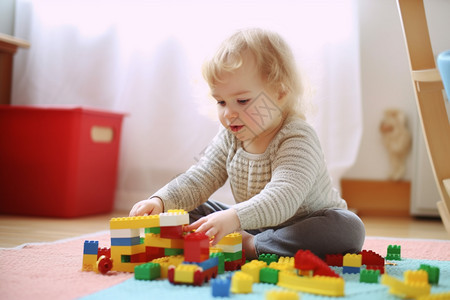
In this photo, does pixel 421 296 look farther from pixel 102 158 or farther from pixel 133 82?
pixel 133 82

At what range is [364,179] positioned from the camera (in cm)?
186

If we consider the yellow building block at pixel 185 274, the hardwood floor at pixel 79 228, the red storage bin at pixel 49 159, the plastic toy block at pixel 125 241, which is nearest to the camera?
the yellow building block at pixel 185 274

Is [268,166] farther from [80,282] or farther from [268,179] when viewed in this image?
[80,282]

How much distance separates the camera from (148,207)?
3.04 feet

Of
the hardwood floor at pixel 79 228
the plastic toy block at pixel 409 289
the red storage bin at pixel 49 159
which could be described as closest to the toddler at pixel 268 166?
the plastic toy block at pixel 409 289

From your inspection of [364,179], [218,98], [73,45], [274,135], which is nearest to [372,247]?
[274,135]

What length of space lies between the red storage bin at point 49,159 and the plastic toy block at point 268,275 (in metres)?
1.00

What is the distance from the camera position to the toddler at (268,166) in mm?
864

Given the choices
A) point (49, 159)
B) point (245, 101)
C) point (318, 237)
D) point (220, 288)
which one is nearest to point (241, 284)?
point (220, 288)

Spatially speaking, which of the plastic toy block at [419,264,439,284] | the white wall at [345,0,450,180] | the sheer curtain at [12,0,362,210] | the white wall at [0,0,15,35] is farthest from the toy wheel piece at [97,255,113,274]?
the white wall at [0,0,15,35]

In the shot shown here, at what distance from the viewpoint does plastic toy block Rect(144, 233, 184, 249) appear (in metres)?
0.79

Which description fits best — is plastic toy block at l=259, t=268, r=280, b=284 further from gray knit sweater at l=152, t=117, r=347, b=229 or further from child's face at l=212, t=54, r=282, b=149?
child's face at l=212, t=54, r=282, b=149

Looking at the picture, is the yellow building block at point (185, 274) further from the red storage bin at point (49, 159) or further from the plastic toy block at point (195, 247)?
the red storage bin at point (49, 159)

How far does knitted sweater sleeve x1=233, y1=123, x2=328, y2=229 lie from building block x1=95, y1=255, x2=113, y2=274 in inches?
7.9
